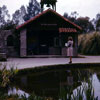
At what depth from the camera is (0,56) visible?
55.1ft

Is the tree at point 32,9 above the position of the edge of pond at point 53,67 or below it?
above

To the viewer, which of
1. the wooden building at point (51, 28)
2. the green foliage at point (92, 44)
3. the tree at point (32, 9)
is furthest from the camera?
the tree at point (32, 9)

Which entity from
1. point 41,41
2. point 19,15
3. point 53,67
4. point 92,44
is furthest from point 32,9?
point 53,67

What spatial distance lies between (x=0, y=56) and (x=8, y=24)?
403 inches

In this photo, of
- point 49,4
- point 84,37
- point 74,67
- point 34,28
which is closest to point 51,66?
point 74,67

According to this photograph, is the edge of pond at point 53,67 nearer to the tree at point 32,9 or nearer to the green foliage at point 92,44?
the green foliage at point 92,44

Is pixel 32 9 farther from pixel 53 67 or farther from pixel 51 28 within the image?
pixel 53 67

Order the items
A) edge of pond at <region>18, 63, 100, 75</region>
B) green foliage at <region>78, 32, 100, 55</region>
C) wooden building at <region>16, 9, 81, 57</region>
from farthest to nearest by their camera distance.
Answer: green foliage at <region>78, 32, 100, 55</region>
wooden building at <region>16, 9, 81, 57</region>
edge of pond at <region>18, 63, 100, 75</region>

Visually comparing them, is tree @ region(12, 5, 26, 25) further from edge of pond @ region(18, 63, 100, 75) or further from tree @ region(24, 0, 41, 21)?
edge of pond @ region(18, 63, 100, 75)

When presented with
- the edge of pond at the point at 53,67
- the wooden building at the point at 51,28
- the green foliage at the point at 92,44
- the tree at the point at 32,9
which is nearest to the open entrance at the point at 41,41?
the wooden building at the point at 51,28

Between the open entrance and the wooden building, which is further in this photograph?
the open entrance

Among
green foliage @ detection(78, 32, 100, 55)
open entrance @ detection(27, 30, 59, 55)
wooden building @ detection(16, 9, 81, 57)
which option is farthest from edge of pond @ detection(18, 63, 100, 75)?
open entrance @ detection(27, 30, 59, 55)

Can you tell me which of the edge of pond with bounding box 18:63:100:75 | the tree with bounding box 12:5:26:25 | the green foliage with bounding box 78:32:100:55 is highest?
the tree with bounding box 12:5:26:25

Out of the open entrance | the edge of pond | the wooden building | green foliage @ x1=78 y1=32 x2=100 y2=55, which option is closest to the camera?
the edge of pond
